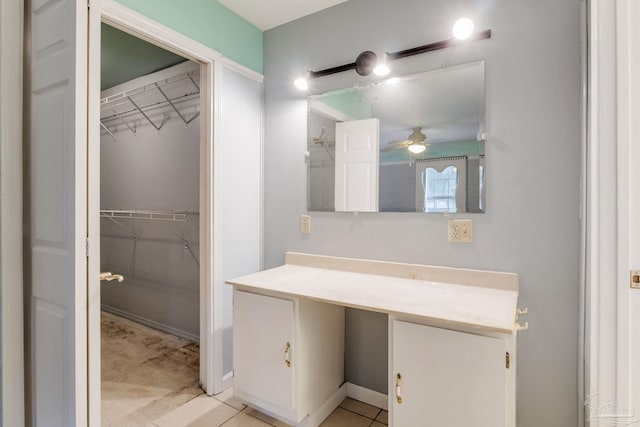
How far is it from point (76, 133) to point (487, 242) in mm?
1777

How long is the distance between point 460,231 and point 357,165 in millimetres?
699

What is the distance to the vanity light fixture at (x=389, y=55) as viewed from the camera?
5.42ft

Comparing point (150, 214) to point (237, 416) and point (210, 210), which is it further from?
point (237, 416)

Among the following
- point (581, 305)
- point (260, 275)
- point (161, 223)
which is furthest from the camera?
point (161, 223)

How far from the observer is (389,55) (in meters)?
1.91

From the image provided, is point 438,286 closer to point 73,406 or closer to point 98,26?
point 73,406

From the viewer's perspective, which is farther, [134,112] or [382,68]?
[134,112]

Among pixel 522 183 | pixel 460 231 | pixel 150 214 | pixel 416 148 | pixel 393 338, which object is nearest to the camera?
pixel 393 338

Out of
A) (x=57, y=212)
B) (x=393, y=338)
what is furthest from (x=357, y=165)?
(x=57, y=212)

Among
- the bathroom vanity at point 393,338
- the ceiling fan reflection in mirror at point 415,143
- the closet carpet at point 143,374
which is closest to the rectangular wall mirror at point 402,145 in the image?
the ceiling fan reflection in mirror at point 415,143

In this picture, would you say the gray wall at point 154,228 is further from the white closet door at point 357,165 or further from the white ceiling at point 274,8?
the white closet door at point 357,165

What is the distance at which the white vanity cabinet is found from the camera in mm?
1627

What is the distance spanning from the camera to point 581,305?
1.48m
